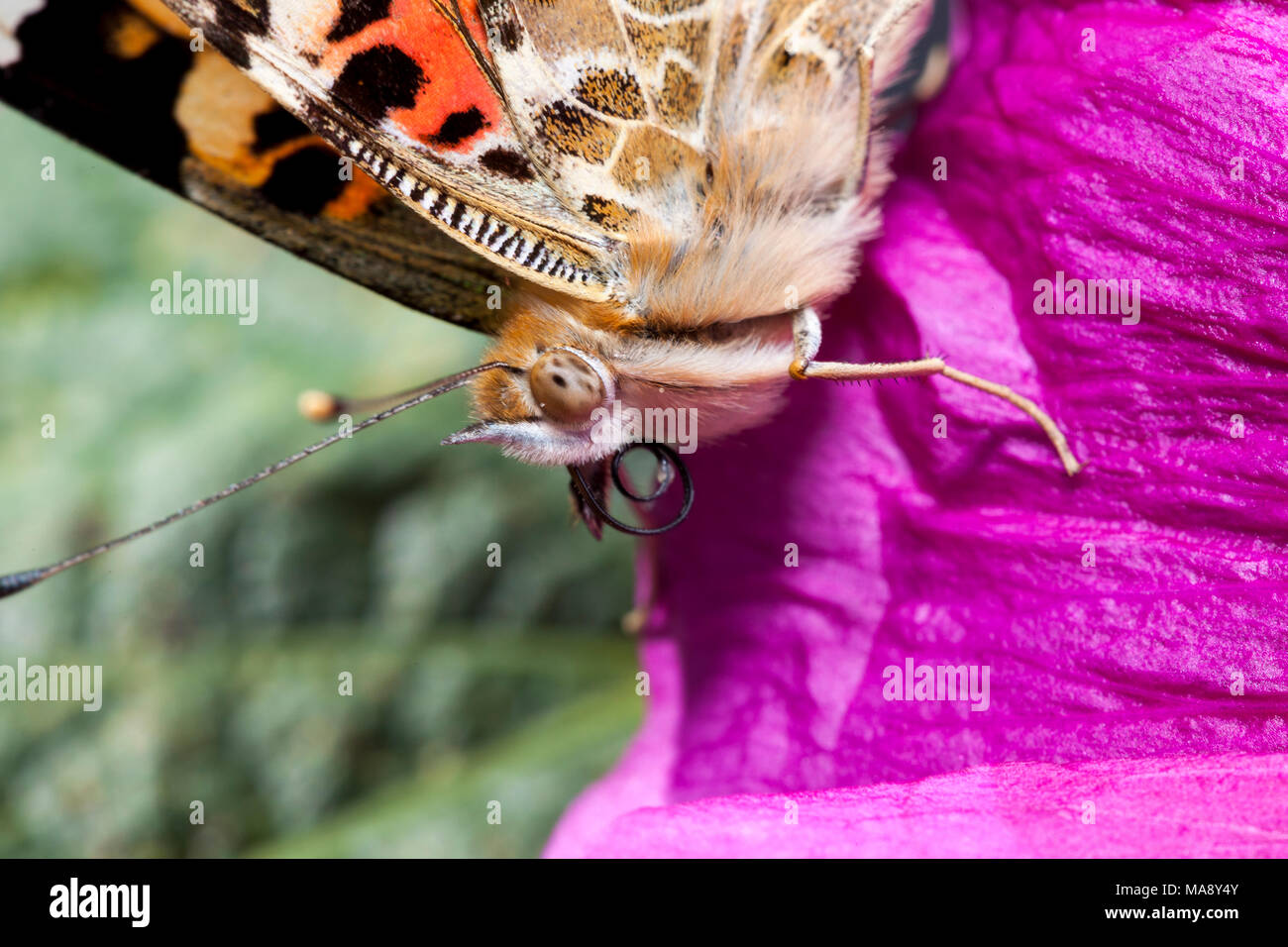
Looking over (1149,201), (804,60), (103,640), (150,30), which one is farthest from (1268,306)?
(103,640)

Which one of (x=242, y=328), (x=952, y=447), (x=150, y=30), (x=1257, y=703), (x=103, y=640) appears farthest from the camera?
(x=242, y=328)

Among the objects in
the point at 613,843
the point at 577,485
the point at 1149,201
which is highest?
the point at 1149,201

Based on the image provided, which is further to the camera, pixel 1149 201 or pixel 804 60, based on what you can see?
pixel 804 60

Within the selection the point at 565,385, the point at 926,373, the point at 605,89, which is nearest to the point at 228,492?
the point at 565,385

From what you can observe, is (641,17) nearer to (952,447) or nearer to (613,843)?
(952,447)

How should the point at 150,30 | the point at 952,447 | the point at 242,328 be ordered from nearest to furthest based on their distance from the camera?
the point at 952,447
the point at 150,30
the point at 242,328

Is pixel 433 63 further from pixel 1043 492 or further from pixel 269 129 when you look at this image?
pixel 1043 492

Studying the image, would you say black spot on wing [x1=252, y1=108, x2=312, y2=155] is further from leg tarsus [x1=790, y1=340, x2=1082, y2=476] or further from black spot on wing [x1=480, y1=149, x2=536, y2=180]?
leg tarsus [x1=790, y1=340, x2=1082, y2=476]
